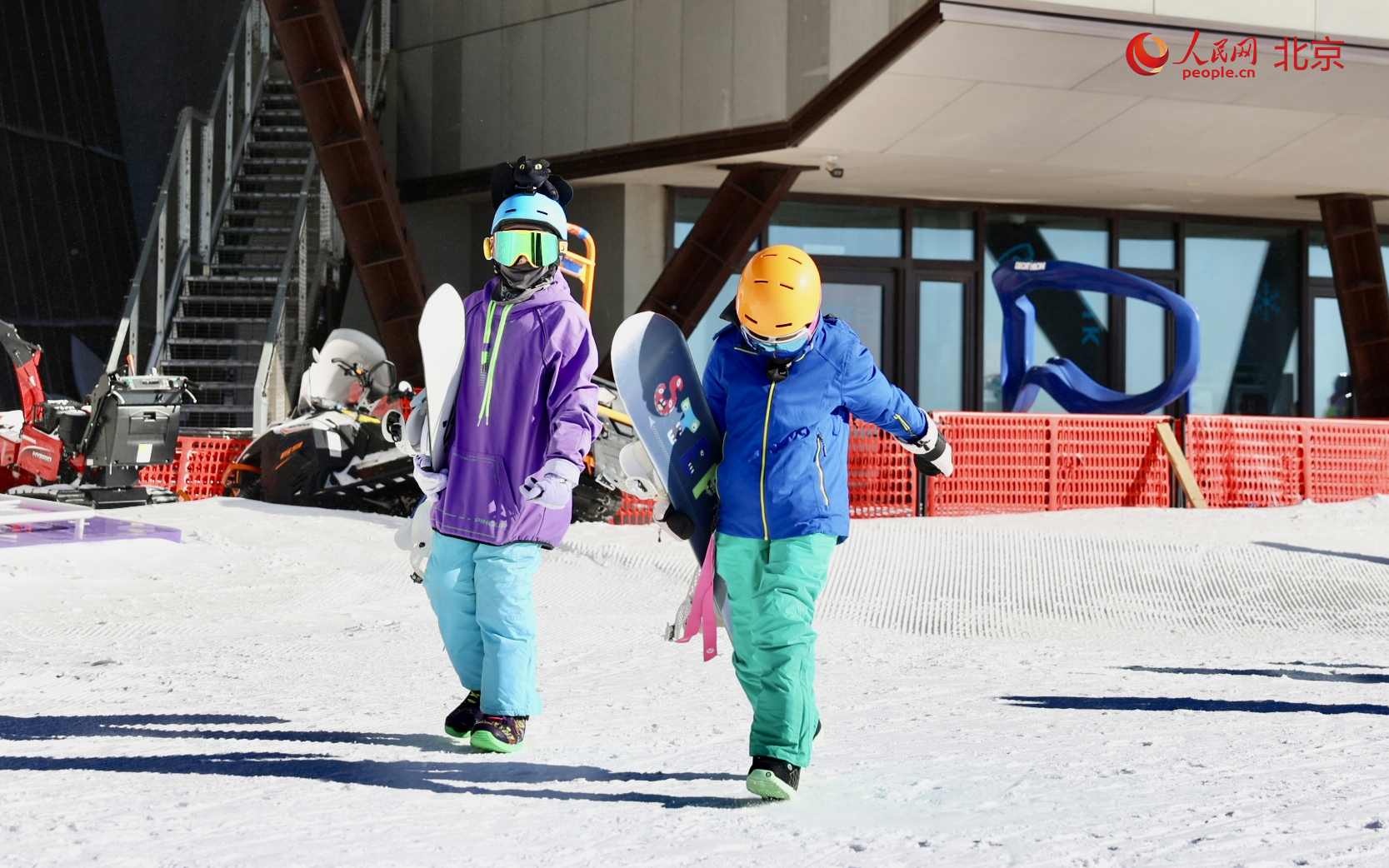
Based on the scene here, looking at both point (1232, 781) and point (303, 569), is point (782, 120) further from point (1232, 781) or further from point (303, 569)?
point (1232, 781)

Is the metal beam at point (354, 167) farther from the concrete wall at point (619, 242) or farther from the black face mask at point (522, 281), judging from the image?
the black face mask at point (522, 281)

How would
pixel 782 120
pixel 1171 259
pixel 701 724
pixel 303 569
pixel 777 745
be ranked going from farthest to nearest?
pixel 1171 259 < pixel 782 120 < pixel 303 569 < pixel 701 724 < pixel 777 745

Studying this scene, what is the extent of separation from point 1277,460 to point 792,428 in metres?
10.1

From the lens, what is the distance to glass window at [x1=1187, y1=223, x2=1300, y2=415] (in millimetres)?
17500

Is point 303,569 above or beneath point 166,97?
beneath

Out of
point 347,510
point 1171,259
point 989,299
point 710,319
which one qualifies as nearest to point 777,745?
point 347,510

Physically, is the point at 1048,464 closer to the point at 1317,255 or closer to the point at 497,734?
the point at 1317,255

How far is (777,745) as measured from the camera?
12.1 feet

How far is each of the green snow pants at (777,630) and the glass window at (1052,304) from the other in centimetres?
1337

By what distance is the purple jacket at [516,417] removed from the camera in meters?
4.20

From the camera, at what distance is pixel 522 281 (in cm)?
435

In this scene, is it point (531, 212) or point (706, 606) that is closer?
point (706, 606)

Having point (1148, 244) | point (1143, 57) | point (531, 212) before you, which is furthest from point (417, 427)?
point (1148, 244)

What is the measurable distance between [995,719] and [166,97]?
60.9 ft
